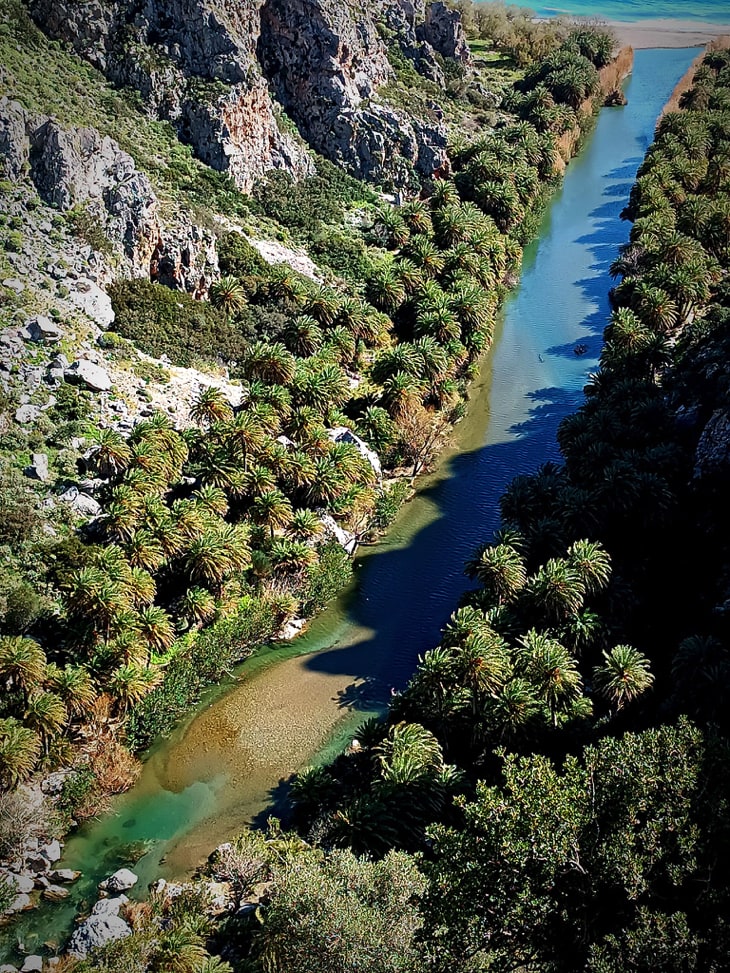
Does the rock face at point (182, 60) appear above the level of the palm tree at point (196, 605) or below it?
above

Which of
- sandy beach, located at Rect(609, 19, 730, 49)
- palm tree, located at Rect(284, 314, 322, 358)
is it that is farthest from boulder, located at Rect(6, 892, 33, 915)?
sandy beach, located at Rect(609, 19, 730, 49)

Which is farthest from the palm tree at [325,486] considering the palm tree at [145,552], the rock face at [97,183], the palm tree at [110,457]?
the rock face at [97,183]

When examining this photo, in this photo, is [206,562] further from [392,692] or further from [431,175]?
[431,175]

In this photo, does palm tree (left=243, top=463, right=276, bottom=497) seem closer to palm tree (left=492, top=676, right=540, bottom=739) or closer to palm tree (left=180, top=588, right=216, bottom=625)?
palm tree (left=180, top=588, right=216, bottom=625)

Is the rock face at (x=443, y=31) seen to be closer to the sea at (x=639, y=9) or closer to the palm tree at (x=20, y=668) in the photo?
the sea at (x=639, y=9)

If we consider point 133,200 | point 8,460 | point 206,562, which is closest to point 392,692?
point 206,562
